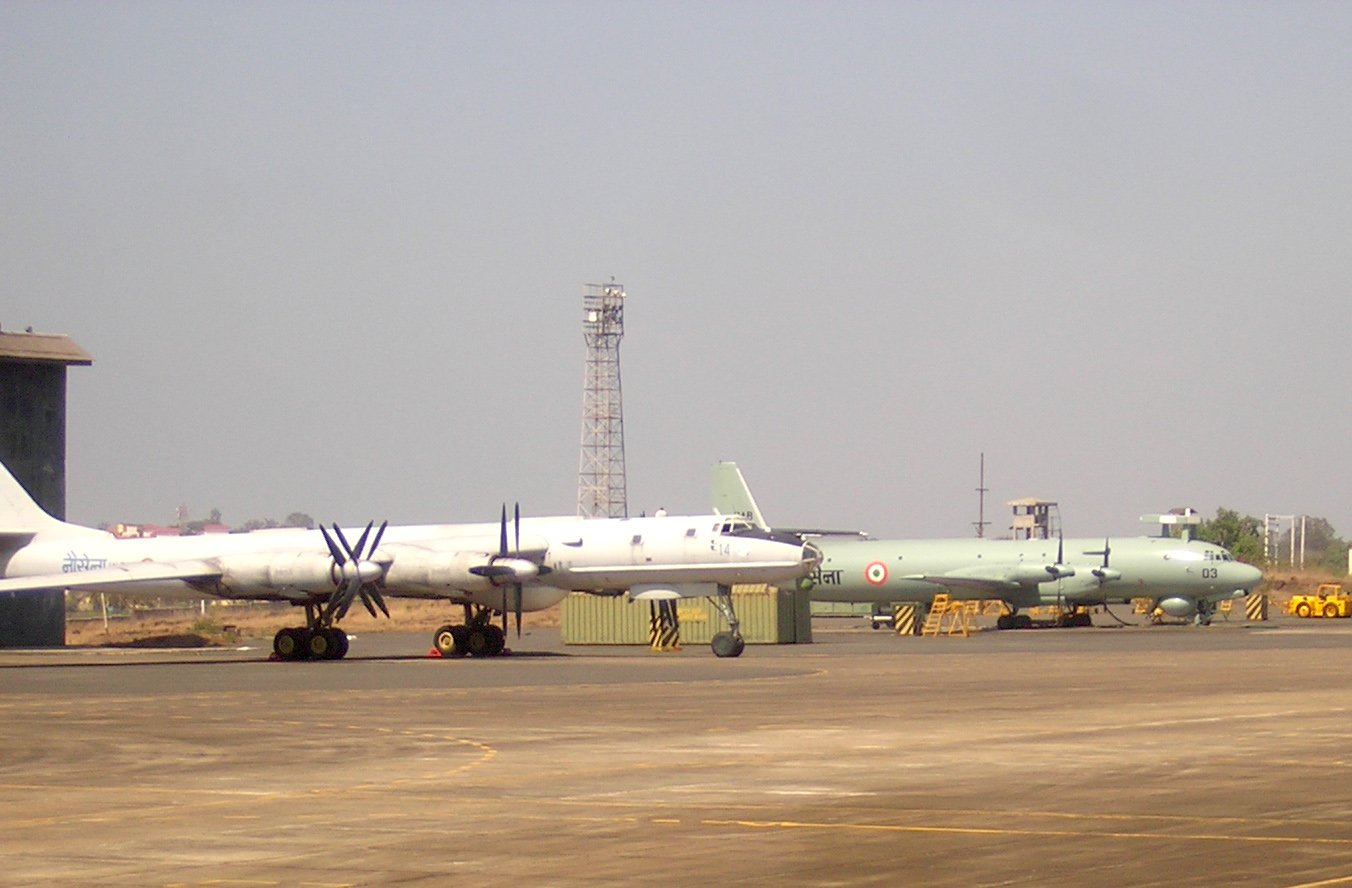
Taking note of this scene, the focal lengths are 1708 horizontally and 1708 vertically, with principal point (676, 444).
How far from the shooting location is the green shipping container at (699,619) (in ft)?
188

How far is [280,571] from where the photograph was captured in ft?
145

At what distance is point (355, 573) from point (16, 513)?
1107 cm

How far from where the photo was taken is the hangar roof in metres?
61.1

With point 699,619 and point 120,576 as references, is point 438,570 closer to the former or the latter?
point 120,576

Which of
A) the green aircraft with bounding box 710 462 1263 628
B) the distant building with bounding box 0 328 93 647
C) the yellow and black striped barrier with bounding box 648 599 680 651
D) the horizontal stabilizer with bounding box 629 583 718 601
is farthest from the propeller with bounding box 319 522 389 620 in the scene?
the green aircraft with bounding box 710 462 1263 628

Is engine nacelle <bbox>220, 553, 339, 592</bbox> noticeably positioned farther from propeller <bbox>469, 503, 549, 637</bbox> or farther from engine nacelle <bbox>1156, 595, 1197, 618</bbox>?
engine nacelle <bbox>1156, 595, 1197, 618</bbox>

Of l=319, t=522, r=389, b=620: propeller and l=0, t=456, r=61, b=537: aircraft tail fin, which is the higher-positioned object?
l=0, t=456, r=61, b=537: aircraft tail fin

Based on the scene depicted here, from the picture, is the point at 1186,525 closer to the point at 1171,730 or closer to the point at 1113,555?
the point at 1113,555

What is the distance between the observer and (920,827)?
509 inches

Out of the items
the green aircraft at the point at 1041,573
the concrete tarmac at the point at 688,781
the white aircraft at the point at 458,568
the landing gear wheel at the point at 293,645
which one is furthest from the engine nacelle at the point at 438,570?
the green aircraft at the point at 1041,573

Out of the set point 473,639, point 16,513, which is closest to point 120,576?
point 16,513

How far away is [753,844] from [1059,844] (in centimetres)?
214

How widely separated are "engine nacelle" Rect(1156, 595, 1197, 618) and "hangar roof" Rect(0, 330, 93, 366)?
147 feet

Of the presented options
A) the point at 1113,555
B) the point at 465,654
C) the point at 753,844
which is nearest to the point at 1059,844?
the point at 753,844
